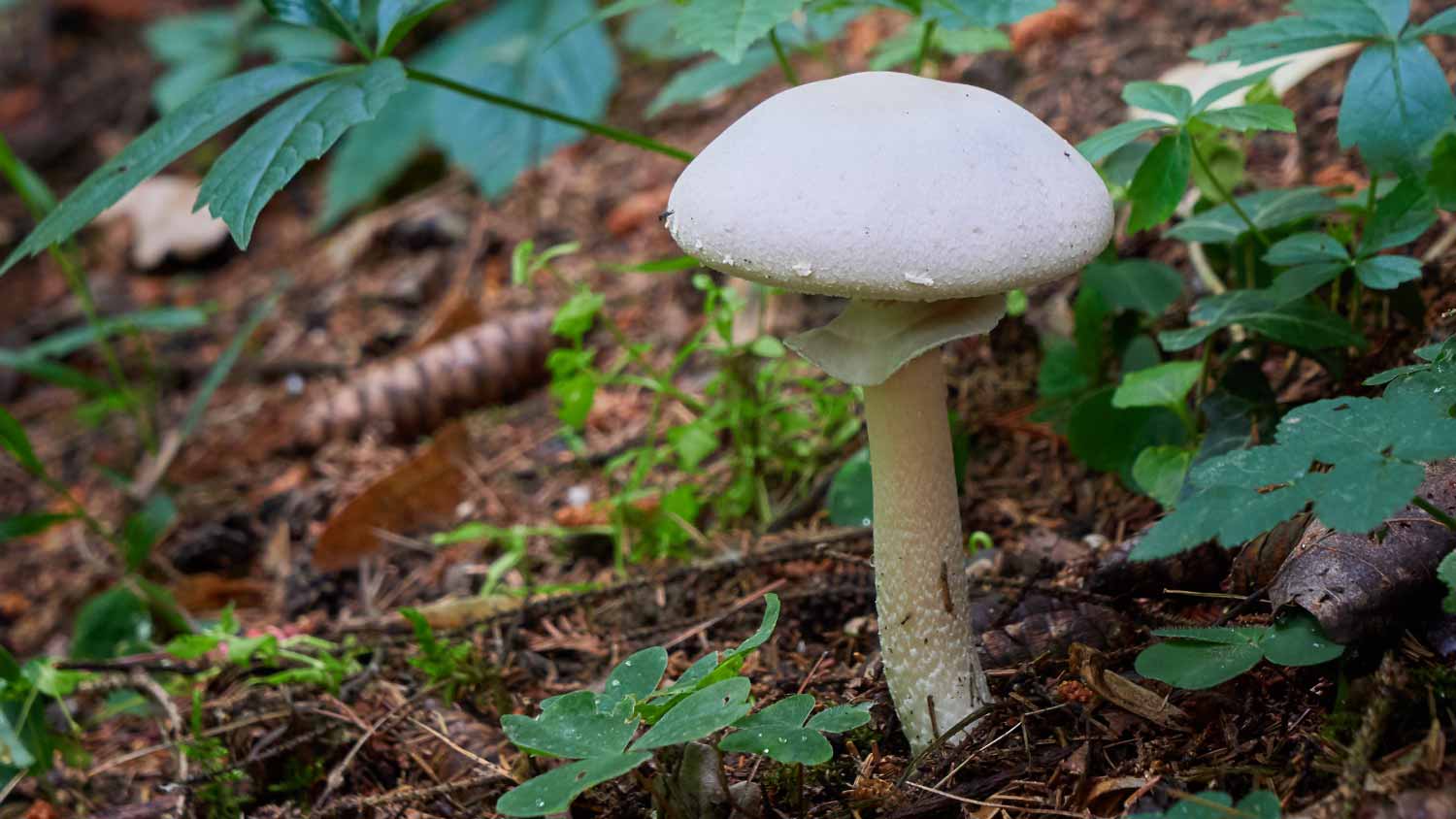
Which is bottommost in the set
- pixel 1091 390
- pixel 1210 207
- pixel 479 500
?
pixel 479 500

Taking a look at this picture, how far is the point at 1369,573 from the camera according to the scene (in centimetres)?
182

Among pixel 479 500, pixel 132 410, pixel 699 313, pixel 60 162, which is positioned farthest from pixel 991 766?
pixel 60 162

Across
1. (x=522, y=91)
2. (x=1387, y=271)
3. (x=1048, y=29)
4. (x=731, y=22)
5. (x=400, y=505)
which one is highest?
(x=731, y=22)

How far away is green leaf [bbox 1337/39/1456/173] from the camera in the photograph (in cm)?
207

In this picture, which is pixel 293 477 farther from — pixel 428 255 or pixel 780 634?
pixel 780 634

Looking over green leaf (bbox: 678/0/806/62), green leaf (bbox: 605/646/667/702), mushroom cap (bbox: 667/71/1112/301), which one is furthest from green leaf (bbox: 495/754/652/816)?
green leaf (bbox: 678/0/806/62)

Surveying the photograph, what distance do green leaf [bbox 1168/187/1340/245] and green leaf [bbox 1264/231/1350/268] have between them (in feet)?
0.48

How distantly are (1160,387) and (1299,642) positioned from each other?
0.74 m

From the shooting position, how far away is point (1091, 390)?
2.89 m

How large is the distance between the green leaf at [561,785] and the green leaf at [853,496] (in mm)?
1315

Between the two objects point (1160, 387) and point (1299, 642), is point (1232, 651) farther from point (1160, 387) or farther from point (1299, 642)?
point (1160, 387)

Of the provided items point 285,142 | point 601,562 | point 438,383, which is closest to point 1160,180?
point 285,142

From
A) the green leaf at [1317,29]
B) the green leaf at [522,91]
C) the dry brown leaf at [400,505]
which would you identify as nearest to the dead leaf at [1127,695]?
the green leaf at [1317,29]

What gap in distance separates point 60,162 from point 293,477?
4.82 meters
